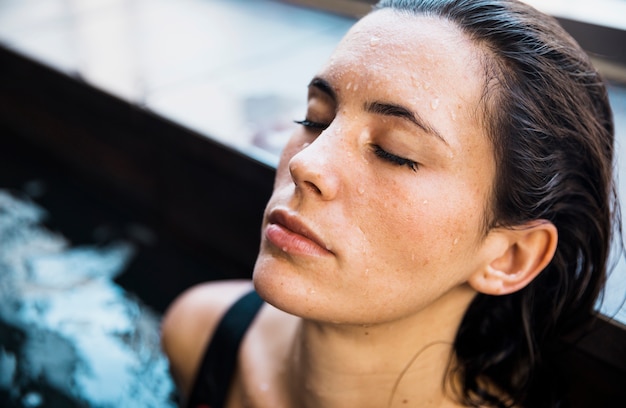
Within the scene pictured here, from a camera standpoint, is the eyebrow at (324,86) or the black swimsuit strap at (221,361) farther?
the black swimsuit strap at (221,361)

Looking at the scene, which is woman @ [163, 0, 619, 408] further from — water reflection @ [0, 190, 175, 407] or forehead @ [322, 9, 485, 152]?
water reflection @ [0, 190, 175, 407]

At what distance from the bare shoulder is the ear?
0.81 meters

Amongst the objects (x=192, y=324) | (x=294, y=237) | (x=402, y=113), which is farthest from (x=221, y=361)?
(x=402, y=113)

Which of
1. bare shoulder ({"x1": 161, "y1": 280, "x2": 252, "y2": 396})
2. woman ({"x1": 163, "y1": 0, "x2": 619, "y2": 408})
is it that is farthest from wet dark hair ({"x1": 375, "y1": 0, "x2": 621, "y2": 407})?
bare shoulder ({"x1": 161, "y1": 280, "x2": 252, "y2": 396})

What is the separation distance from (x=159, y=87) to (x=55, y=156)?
0.84 m

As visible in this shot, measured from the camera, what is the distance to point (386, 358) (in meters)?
1.33

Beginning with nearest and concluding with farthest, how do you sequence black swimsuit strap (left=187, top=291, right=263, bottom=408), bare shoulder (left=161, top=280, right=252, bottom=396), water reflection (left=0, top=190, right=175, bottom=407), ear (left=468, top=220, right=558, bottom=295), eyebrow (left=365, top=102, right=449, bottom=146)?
eyebrow (left=365, top=102, right=449, bottom=146) → ear (left=468, top=220, right=558, bottom=295) → black swimsuit strap (left=187, top=291, right=263, bottom=408) → bare shoulder (left=161, top=280, right=252, bottom=396) → water reflection (left=0, top=190, right=175, bottom=407)

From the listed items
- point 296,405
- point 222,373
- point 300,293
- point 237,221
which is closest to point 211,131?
point 237,221

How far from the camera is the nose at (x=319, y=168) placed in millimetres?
1100

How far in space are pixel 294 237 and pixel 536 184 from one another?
47 cm

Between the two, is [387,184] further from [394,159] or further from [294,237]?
[294,237]

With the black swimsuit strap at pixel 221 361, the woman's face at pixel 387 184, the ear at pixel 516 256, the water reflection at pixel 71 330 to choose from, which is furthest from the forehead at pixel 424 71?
the water reflection at pixel 71 330

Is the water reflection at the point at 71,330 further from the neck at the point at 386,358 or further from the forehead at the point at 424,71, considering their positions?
the forehead at the point at 424,71

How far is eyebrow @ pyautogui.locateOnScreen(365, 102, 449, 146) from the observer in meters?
1.09
